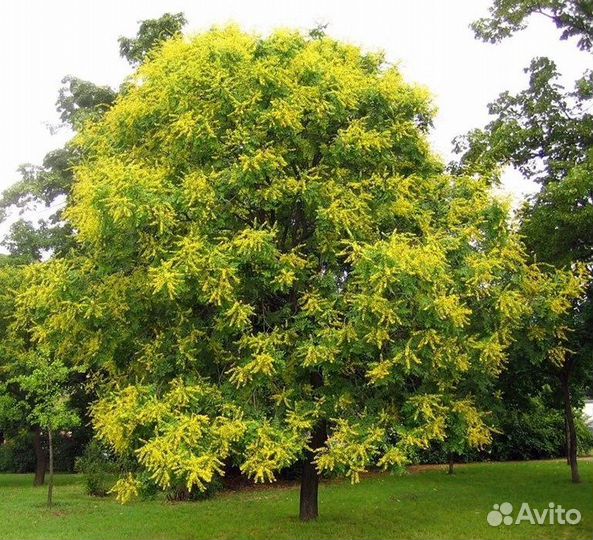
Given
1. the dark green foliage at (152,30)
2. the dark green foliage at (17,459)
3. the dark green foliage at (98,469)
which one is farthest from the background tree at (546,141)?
the dark green foliage at (17,459)

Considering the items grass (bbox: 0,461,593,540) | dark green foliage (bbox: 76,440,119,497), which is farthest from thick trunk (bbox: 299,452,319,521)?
dark green foliage (bbox: 76,440,119,497)

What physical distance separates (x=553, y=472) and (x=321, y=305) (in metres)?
13.9

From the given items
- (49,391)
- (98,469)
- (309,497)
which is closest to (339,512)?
(309,497)

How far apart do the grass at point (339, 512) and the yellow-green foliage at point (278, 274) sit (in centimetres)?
260

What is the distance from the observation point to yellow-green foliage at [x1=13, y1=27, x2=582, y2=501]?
8.83 metres

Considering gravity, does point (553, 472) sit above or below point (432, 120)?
below

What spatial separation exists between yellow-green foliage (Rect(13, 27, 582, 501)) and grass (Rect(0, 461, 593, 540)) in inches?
102

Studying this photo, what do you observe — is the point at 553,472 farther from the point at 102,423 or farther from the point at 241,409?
the point at 102,423

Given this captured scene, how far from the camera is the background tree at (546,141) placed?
1212 cm

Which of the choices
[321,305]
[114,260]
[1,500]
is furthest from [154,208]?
[1,500]

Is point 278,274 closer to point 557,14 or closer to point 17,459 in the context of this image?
point 557,14

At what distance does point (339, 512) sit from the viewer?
533 inches

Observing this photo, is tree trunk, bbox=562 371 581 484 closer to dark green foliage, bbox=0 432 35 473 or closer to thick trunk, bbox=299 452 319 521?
thick trunk, bbox=299 452 319 521

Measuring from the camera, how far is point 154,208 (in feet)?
30.5
